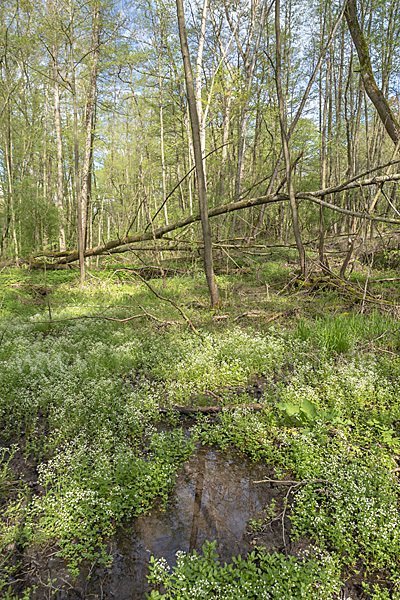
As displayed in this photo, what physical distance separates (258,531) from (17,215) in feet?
43.0

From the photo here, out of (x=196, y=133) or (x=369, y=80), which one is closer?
(x=196, y=133)

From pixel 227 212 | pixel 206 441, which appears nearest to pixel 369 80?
pixel 227 212

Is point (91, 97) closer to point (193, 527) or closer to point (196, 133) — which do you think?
point (196, 133)

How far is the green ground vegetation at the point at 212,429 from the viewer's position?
6.44 feet

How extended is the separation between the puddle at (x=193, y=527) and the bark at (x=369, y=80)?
6.60m

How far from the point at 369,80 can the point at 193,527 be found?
7943mm

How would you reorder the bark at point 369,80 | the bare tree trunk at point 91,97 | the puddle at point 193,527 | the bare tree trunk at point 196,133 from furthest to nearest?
the bare tree trunk at point 91,97
the bark at point 369,80
the bare tree trunk at point 196,133
the puddle at point 193,527

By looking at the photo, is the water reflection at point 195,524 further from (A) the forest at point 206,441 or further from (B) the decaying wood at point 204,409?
(B) the decaying wood at point 204,409

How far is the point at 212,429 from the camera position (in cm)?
321

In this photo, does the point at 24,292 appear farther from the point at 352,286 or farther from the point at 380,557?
the point at 380,557

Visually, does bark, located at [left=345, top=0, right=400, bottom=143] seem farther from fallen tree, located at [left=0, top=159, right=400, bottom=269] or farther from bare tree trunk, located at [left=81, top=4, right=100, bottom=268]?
bare tree trunk, located at [left=81, top=4, right=100, bottom=268]

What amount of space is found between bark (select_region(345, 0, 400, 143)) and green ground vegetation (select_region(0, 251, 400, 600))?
3.13 meters

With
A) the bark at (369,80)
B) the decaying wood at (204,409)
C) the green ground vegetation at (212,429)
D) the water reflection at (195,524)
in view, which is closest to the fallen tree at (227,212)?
the bark at (369,80)

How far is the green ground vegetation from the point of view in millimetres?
1964
